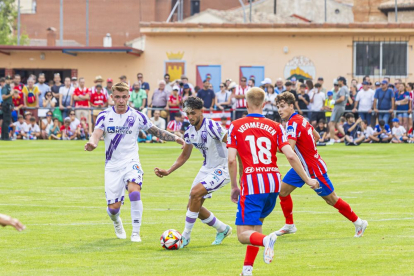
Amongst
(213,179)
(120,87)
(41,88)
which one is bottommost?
(213,179)

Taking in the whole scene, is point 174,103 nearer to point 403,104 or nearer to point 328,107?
point 328,107

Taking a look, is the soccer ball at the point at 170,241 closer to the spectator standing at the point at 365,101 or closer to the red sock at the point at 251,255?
the red sock at the point at 251,255

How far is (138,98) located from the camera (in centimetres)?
2947

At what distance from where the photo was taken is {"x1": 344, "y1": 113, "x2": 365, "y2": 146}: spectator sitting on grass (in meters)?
27.0

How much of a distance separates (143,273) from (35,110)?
2282cm

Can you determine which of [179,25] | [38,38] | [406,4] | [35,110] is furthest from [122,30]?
[35,110]

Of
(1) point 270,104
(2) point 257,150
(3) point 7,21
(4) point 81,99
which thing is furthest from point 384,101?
(3) point 7,21

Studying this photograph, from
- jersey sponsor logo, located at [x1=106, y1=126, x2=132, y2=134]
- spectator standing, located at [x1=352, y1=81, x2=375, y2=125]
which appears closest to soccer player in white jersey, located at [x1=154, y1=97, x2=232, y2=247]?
jersey sponsor logo, located at [x1=106, y1=126, x2=132, y2=134]

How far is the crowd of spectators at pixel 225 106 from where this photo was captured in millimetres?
27844

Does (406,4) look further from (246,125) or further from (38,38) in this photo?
(246,125)

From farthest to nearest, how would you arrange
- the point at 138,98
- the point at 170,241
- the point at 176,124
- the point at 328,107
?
the point at 138,98 → the point at 176,124 → the point at 328,107 → the point at 170,241

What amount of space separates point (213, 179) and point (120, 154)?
1.44 m

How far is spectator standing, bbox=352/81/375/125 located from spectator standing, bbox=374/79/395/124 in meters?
0.25

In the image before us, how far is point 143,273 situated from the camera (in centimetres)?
812
